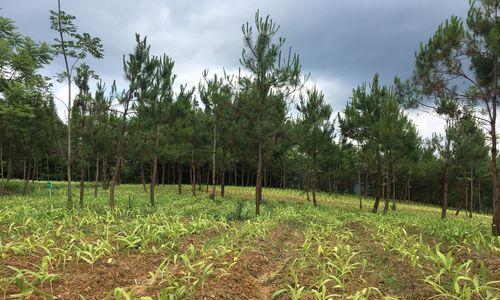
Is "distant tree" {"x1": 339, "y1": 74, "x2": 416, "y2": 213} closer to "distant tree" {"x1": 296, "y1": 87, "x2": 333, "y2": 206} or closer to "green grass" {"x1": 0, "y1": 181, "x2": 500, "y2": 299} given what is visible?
"distant tree" {"x1": 296, "y1": 87, "x2": 333, "y2": 206}

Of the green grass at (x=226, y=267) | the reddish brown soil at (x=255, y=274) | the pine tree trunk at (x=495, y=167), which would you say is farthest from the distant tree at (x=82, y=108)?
the pine tree trunk at (x=495, y=167)

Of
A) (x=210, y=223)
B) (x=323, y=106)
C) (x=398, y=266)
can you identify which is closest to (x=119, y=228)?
(x=210, y=223)

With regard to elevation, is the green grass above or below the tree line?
below

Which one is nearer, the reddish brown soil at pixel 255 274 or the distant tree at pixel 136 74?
the reddish brown soil at pixel 255 274

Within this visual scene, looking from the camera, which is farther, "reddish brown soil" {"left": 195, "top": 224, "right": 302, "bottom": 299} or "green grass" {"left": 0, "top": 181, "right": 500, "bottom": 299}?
"reddish brown soil" {"left": 195, "top": 224, "right": 302, "bottom": 299}

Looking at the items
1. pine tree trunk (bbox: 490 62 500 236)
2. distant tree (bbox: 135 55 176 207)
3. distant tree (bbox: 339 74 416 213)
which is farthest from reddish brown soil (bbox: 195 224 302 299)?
distant tree (bbox: 339 74 416 213)

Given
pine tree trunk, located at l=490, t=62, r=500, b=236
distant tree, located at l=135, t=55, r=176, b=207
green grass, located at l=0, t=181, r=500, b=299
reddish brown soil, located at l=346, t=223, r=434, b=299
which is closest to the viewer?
green grass, located at l=0, t=181, r=500, b=299

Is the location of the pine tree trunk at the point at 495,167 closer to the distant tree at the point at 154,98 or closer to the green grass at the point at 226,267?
the green grass at the point at 226,267

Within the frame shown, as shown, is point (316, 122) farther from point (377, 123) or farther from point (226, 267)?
point (226, 267)

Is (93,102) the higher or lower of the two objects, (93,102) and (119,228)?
the higher

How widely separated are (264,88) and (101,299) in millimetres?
12317

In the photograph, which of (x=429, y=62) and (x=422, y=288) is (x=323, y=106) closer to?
(x=429, y=62)

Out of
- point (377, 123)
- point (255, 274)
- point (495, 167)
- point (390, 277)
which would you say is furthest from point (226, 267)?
point (377, 123)

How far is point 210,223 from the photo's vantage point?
10.9 meters
